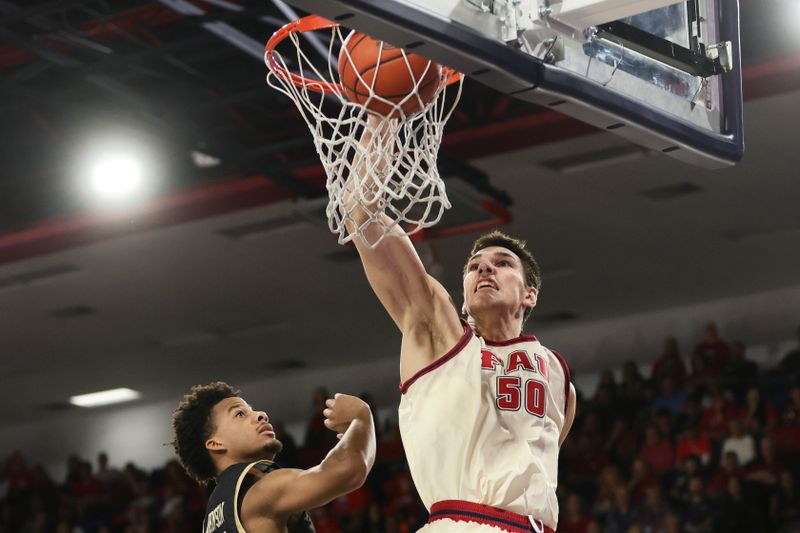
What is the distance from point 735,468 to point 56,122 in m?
5.90

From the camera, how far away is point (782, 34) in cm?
862

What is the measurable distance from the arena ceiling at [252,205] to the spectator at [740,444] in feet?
6.16

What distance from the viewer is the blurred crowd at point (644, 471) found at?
9672 millimetres

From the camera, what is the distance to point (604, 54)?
3.71 m

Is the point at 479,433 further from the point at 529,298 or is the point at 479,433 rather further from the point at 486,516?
the point at 529,298

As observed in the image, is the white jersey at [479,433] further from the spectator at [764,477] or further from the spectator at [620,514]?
the spectator at [620,514]

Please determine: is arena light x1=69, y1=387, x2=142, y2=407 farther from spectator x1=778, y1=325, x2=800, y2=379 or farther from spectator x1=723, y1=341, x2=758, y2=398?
spectator x1=778, y1=325, x2=800, y2=379

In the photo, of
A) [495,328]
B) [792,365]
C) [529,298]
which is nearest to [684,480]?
[792,365]

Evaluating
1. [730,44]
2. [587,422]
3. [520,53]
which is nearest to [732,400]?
[587,422]

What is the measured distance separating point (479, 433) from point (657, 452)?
24.4ft

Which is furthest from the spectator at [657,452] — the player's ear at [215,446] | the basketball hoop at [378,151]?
the basketball hoop at [378,151]

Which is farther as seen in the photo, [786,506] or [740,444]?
[740,444]

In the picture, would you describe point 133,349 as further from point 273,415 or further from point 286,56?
point 286,56

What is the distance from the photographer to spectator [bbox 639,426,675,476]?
34.9ft
